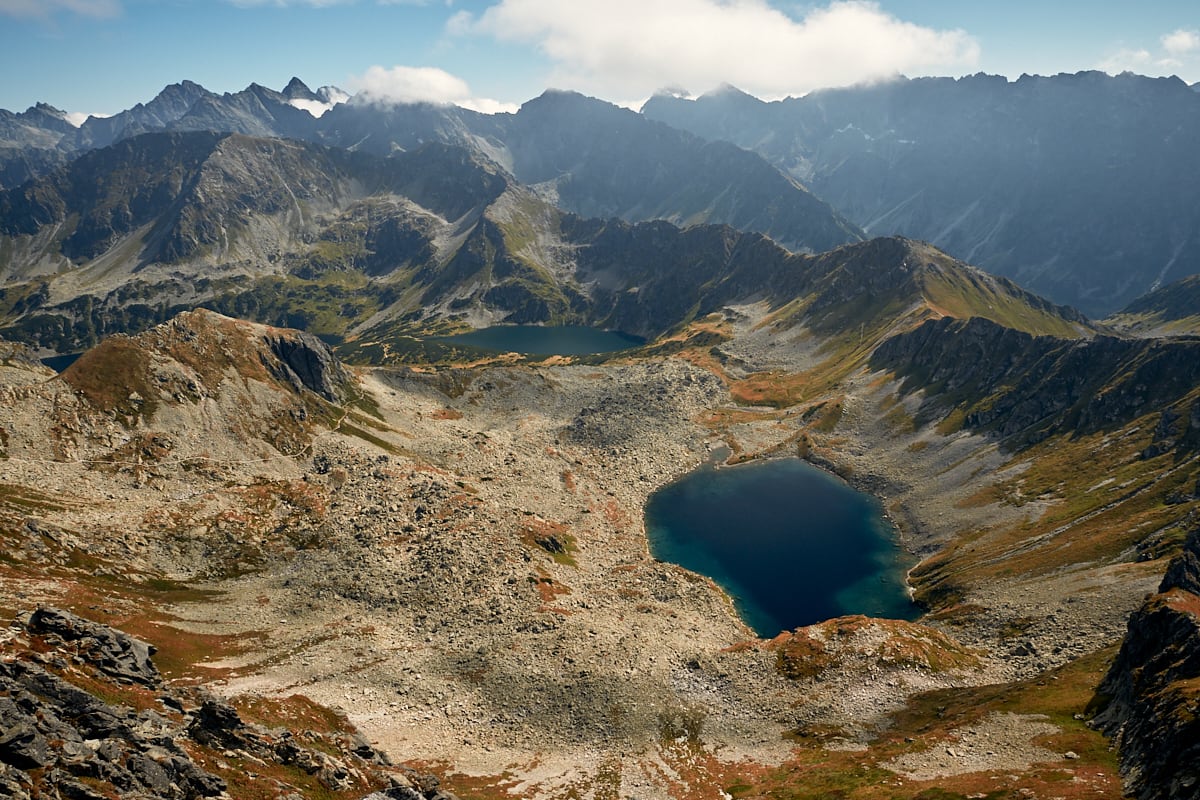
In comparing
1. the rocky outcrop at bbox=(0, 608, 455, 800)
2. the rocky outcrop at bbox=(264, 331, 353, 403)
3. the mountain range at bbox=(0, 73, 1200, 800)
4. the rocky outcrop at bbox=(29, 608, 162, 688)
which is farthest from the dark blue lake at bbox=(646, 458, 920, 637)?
the rocky outcrop at bbox=(29, 608, 162, 688)

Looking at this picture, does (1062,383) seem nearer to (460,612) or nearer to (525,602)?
(525,602)

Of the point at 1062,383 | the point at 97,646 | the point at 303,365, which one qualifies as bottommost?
the point at 97,646

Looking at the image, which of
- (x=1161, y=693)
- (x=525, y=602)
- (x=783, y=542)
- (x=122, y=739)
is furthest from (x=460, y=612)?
(x=1161, y=693)

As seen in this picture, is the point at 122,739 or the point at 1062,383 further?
the point at 1062,383

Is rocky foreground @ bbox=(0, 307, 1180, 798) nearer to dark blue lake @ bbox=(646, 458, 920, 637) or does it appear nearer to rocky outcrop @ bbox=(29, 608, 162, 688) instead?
rocky outcrop @ bbox=(29, 608, 162, 688)

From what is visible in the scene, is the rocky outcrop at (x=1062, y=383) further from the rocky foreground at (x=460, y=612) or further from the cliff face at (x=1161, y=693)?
the cliff face at (x=1161, y=693)

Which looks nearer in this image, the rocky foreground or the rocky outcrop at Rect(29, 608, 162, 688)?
the rocky outcrop at Rect(29, 608, 162, 688)
